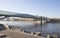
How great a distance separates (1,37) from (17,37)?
0.27 metres

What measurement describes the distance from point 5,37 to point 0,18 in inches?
120

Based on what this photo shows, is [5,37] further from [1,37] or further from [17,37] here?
[17,37]

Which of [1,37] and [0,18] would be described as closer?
[1,37]

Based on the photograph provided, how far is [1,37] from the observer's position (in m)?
1.93

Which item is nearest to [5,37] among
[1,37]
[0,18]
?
[1,37]

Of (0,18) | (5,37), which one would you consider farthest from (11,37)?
(0,18)

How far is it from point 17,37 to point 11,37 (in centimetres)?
10

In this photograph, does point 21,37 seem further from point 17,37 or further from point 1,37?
point 1,37

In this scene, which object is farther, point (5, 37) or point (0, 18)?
point (0, 18)

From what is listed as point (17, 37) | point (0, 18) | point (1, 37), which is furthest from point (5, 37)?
point (0, 18)

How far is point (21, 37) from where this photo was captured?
6.38ft

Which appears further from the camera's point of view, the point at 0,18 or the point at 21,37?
the point at 0,18

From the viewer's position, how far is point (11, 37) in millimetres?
1938

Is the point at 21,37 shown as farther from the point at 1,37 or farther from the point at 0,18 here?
the point at 0,18
